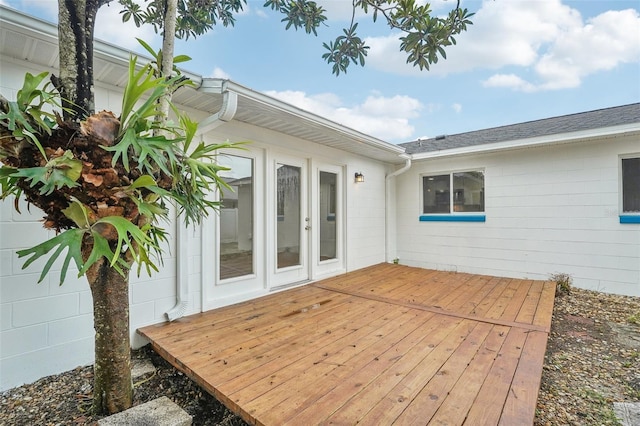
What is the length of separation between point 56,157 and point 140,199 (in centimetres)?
41

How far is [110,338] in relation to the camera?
1.89 meters

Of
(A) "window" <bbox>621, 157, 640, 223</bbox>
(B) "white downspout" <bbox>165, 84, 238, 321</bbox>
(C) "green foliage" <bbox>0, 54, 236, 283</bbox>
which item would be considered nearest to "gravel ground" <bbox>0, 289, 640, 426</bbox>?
(B) "white downspout" <bbox>165, 84, 238, 321</bbox>

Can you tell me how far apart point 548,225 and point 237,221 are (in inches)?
204

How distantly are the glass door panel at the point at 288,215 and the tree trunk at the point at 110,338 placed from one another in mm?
2463

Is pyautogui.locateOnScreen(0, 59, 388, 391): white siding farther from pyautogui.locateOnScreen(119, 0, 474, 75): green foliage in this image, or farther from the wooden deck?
pyautogui.locateOnScreen(119, 0, 474, 75): green foliage

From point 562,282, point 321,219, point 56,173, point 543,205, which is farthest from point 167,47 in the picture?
point 562,282

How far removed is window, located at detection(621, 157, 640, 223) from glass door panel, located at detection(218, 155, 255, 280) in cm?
568

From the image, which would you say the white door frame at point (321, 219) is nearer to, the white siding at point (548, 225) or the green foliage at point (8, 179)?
the white siding at point (548, 225)

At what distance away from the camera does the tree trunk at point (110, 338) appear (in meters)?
1.86

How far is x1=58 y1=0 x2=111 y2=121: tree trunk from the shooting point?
68.1 inches

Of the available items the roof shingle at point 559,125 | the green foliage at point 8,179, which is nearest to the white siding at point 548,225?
the roof shingle at point 559,125

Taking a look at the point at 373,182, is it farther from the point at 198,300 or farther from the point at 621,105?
the point at 621,105

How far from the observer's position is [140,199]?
5.28 ft

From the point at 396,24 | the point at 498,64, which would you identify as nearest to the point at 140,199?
the point at 396,24
